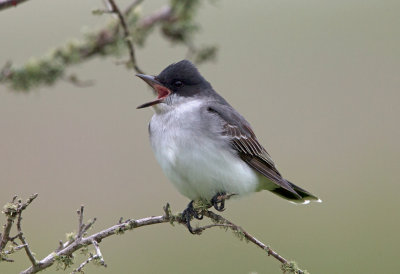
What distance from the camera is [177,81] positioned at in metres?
4.28

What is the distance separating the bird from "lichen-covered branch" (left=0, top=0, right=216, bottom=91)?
0.76ft

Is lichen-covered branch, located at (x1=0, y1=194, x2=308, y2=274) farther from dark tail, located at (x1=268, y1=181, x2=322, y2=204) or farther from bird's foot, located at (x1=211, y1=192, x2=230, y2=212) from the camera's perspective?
dark tail, located at (x1=268, y1=181, x2=322, y2=204)

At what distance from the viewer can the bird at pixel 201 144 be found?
3844 millimetres

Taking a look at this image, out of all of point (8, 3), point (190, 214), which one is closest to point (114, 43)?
point (8, 3)

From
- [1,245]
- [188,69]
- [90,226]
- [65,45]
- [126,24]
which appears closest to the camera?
[1,245]

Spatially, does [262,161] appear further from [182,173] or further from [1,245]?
[1,245]

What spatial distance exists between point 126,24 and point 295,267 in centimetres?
180

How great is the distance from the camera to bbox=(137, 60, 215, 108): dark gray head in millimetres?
4230

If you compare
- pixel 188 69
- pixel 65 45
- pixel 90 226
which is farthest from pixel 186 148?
pixel 90 226

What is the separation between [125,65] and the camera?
3861mm

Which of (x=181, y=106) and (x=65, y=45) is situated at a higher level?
(x=65, y=45)

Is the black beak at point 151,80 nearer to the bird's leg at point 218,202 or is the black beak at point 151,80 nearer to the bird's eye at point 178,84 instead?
the bird's eye at point 178,84

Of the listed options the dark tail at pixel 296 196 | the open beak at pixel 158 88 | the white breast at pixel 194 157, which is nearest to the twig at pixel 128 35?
the open beak at pixel 158 88

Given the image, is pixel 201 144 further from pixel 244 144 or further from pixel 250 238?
pixel 250 238
